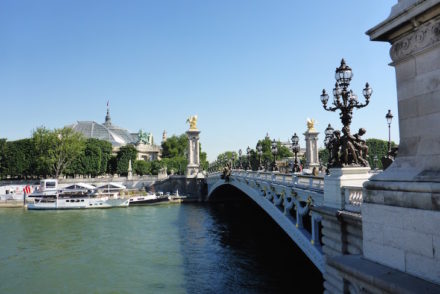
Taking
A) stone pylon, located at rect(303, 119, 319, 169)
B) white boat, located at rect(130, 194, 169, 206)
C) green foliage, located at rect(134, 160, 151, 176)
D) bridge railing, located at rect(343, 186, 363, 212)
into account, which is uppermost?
stone pylon, located at rect(303, 119, 319, 169)

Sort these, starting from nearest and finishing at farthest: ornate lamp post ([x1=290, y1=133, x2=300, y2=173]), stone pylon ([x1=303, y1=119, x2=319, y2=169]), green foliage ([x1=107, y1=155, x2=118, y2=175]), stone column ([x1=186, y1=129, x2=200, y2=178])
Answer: ornate lamp post ([x1=290, y1=133, x2=300, y2=173]) < stone pylon ([x1=303, y1=119, x2=319, y2=169]) < stone column ([x1=186, y1=129, x2=200, y2=178]) < green foliage ([x1=107, y1=155, x2=118, y2=175])

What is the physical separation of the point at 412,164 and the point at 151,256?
689 inches

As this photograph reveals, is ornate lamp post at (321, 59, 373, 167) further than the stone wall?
Yes

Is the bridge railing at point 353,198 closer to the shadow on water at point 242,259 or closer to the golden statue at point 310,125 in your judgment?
the shadow on water at point 242,259

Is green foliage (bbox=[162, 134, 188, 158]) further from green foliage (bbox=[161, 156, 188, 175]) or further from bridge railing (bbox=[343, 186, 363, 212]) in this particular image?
bridge railing (bbox=[343, 186, 363, 212])

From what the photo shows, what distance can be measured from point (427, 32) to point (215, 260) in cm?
1643

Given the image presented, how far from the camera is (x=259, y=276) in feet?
53.8

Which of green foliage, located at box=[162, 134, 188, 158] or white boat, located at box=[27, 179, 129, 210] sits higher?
green foliage, located at box=[162, 134, 188, 158]

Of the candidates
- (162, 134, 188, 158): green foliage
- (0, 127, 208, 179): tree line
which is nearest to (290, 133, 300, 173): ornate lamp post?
(0, 127, 208, 179): tree line

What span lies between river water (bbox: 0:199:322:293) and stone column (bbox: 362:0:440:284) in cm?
972

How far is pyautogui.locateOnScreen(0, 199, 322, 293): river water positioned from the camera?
609 inches

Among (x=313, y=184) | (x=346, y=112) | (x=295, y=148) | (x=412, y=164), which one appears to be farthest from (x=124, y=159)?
(x=412, y=164)

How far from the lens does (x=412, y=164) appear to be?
5.38 meters

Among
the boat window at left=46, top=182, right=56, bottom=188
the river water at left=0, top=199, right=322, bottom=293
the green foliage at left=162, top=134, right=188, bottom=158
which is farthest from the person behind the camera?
the green foliage at left=162, top=134, right=188, bottom=158
